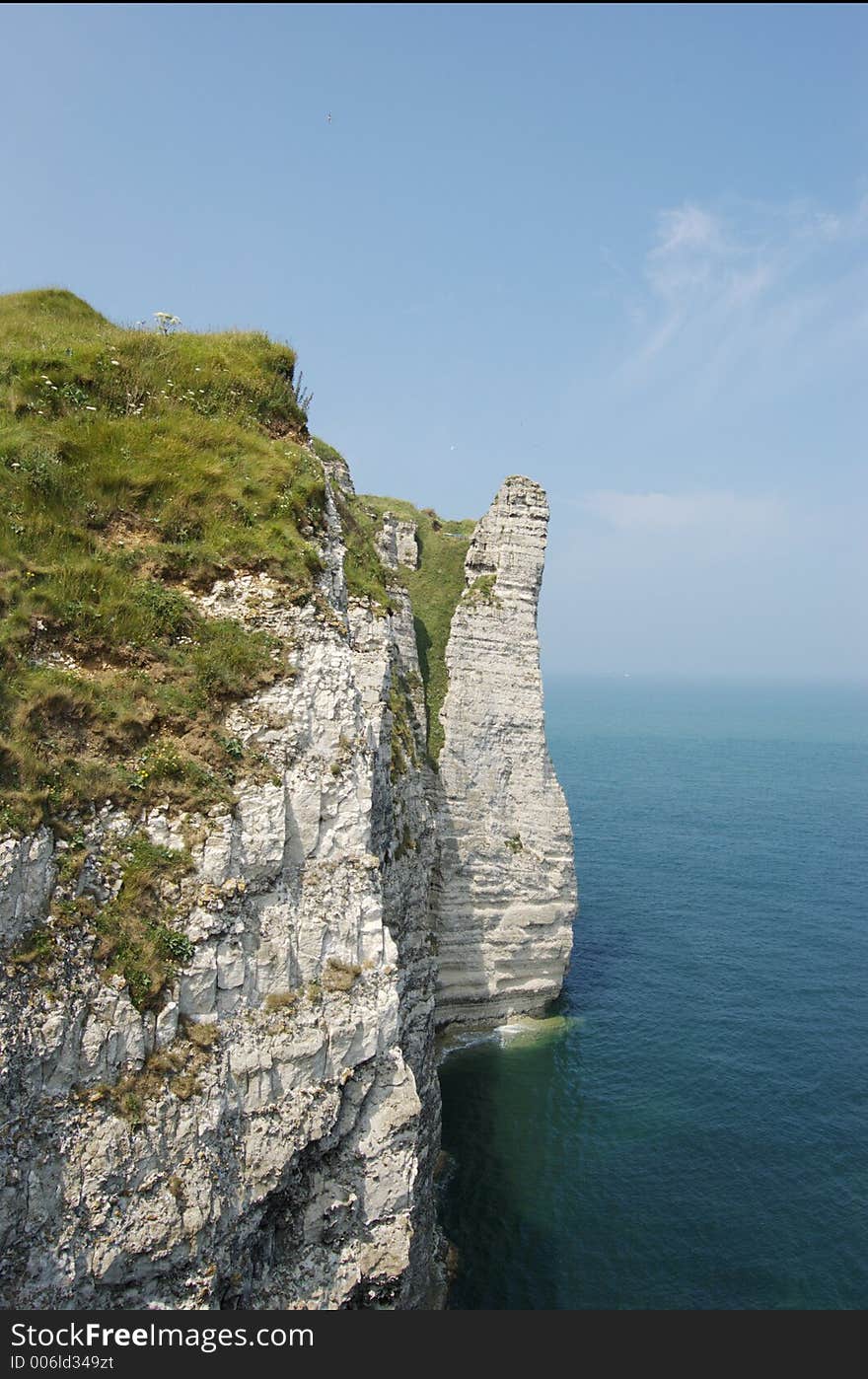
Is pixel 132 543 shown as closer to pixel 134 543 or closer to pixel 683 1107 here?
pixel 134 543

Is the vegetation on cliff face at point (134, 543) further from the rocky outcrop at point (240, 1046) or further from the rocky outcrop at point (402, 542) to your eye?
the rocky outcrop at point (402, 542)

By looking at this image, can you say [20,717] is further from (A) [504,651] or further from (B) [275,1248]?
(A) [504,651]

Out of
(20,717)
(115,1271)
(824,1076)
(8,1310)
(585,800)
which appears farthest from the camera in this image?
(585,800)

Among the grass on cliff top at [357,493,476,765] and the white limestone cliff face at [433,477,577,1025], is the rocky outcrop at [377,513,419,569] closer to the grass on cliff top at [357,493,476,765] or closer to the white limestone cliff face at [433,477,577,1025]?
the grass on cliff top at [357,493,476,765]

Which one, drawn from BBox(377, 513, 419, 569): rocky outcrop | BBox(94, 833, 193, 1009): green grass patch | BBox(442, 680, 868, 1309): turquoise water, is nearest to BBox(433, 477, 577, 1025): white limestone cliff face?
BBox(442, 680, 868, 1309): turquoise water

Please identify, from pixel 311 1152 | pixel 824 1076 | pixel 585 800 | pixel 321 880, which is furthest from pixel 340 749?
pixel 585 800

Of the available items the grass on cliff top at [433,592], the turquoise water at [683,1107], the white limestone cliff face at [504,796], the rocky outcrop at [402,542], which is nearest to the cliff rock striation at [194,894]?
the turquoise water at [683,1107]

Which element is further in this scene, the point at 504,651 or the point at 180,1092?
the point at 504,651
